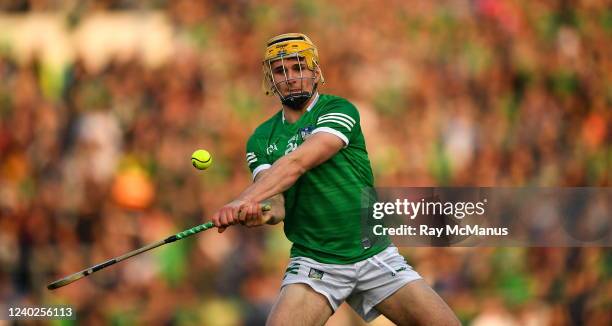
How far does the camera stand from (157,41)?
7.77m

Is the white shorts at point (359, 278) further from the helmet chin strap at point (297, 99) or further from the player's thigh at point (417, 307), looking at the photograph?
the helmet chin strap at point (297, 99)

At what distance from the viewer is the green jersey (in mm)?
4035

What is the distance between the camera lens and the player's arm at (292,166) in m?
3.83

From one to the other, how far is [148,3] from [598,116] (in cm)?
371

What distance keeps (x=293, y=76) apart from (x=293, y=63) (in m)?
0.06

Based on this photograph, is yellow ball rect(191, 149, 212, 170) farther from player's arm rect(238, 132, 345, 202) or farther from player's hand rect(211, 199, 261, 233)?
player's hand rect(211, 199, 261, 233)

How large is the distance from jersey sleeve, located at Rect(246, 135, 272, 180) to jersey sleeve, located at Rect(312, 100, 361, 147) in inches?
12.4

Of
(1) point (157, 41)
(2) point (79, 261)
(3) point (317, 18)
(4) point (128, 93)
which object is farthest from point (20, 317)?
(3) point (317, 18)

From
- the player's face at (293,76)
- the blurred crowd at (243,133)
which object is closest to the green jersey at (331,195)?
the player's face at (293,76)

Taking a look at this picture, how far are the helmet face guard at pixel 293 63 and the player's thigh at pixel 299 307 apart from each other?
802mm

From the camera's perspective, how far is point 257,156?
4270 millimetres

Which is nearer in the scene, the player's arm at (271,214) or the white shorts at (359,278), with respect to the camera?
the player's arm at (271,214)

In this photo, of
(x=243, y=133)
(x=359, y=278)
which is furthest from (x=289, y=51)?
(x=243, y=133)

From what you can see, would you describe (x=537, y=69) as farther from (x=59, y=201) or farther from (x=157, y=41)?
(x=59, y=201)
